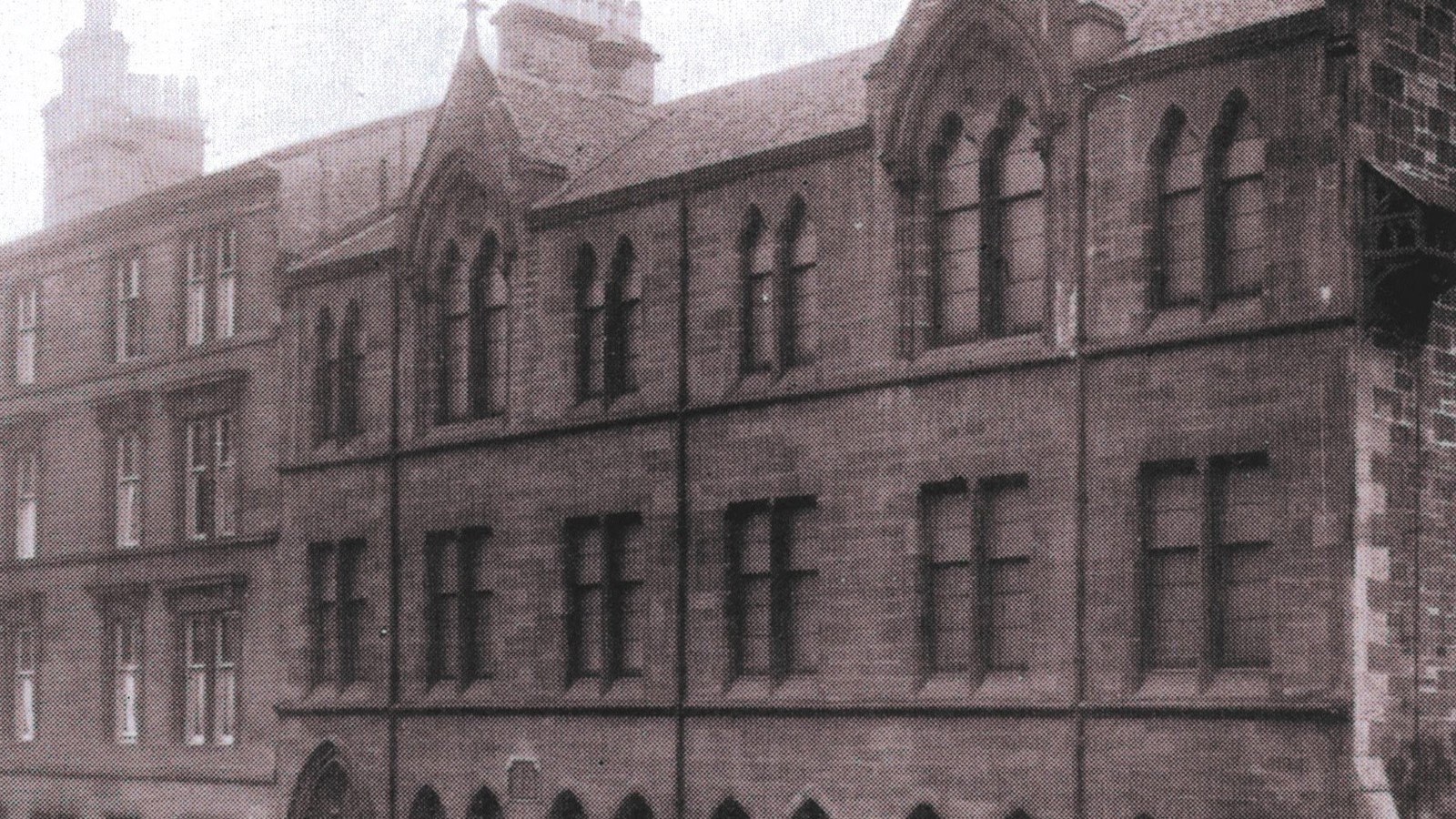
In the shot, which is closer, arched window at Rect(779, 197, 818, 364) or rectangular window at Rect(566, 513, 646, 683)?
arched window at Rect(779, 197, 818, 364)

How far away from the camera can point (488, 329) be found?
36.3m

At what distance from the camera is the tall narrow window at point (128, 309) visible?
45.1 metres

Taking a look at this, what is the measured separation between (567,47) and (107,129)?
1623 cm

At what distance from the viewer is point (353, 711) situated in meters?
37.7

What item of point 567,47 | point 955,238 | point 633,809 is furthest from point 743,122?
point 633,809

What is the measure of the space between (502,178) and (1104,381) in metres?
11.9

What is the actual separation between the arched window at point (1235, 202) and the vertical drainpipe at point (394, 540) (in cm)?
1511

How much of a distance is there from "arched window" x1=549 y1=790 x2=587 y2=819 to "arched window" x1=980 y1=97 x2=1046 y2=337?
9.66 m

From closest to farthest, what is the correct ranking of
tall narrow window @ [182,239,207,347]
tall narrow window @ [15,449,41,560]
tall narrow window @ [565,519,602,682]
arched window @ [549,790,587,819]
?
arched window @ [549,790,587,819] < tall narrow window @ [565,519,602,682] < tall narrow window @ [182,239,207,347] < tall narrow window @ [15,449,41,560]

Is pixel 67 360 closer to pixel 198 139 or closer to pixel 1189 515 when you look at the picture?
pixel 198 139

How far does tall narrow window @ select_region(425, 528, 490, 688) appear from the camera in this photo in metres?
35.7

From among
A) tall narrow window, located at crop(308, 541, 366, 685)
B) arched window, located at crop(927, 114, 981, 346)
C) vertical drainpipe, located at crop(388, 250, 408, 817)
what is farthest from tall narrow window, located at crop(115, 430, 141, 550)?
arched window, located at crop(927, 114, 981, 346)

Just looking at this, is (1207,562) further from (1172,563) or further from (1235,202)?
(1235,202)

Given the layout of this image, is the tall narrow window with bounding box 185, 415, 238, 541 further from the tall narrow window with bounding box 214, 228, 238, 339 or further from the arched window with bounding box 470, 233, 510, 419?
the arched window with bounding box 470, 233, 510, 419
